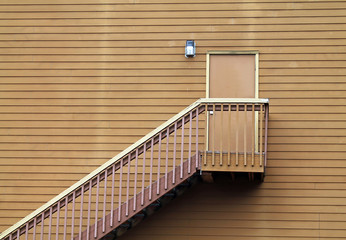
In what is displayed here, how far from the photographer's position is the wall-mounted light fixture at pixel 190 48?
12836 mm

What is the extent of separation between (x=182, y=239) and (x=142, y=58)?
3537 millimetres

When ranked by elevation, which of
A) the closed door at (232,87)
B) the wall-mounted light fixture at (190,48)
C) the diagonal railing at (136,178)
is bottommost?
the diagonal railing at (136,178)

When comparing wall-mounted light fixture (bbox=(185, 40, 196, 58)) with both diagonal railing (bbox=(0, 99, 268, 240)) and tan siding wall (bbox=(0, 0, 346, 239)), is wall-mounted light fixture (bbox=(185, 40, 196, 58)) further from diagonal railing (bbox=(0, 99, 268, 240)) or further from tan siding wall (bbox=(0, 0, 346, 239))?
diagonal railing (bbox=(0, 99, 268, 240))

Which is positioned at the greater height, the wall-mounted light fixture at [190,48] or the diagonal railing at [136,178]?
the wall-mounted light fixture at [190,48]

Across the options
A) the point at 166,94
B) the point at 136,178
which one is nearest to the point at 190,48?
the point at 166,94

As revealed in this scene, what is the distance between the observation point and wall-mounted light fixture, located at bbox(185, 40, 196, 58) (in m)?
12.8

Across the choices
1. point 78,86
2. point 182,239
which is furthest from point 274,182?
point 78,86

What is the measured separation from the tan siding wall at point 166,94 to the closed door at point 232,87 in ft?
0.69

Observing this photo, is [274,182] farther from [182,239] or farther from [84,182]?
[84,182]

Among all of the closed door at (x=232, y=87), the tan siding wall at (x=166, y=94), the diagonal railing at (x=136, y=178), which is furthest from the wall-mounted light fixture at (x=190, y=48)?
the diagonal railing at (x=136, y=178)

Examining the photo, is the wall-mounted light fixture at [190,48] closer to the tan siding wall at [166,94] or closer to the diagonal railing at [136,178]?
the tan siding wall at [166,94]

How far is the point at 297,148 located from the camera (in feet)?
41.1

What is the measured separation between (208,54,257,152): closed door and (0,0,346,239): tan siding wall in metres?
0.21

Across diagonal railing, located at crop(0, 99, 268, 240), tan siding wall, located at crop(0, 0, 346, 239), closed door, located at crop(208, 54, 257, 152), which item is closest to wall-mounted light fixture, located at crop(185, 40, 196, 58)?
tan siding wall, located at crop(0, 0, 346, 239)
